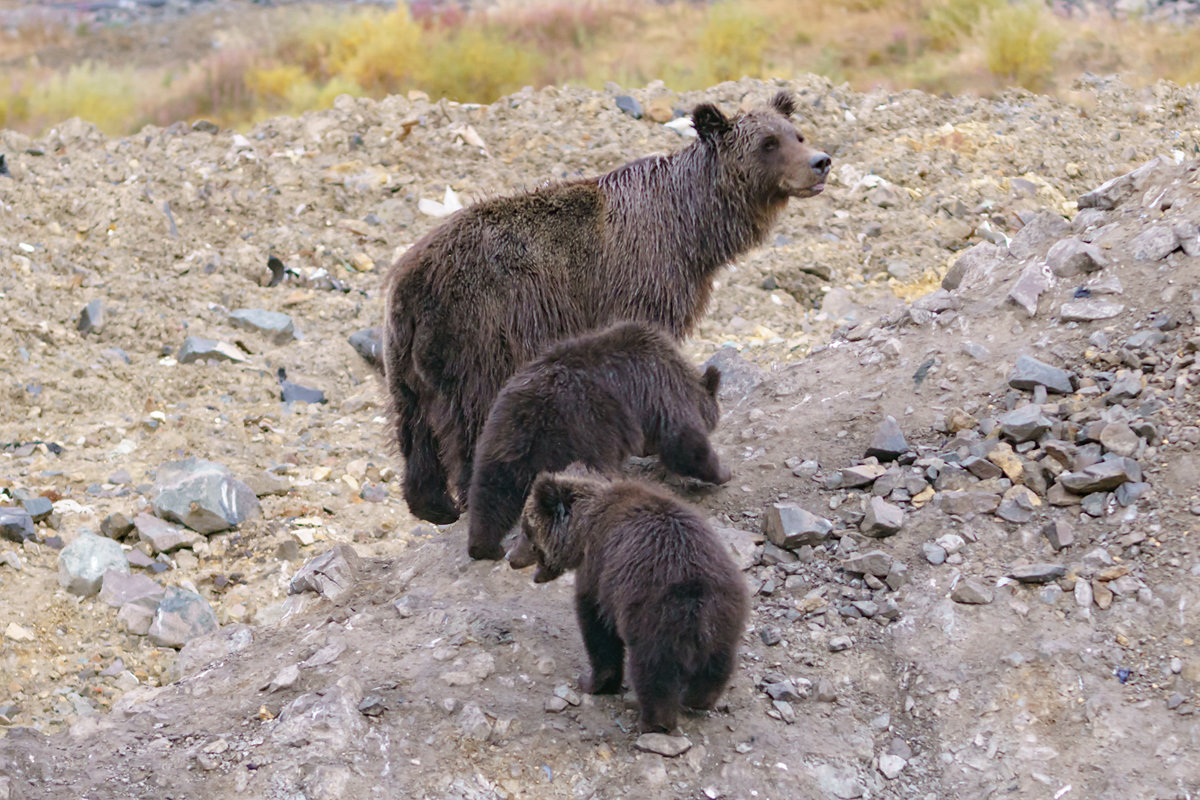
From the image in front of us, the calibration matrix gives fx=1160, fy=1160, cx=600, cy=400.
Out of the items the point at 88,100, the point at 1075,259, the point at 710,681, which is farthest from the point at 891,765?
the point at 88,100

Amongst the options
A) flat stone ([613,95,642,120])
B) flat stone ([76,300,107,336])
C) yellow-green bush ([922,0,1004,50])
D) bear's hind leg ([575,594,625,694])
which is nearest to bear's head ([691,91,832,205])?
bear's hind leg ([575,594,625,694])

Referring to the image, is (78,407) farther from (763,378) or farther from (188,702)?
(763,378)

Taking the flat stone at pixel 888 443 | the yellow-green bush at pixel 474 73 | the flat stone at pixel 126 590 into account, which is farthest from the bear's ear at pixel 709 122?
the yellow-green bush at pixel 474 73

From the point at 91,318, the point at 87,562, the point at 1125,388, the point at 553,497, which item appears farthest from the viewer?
the point at 91,318

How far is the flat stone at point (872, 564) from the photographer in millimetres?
4922

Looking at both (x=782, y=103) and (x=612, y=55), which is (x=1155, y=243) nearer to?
(x=782, y=103)

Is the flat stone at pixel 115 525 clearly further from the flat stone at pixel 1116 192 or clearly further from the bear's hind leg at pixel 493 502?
the flat stone at pixel 1116 192

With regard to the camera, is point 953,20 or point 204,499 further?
point 953,20

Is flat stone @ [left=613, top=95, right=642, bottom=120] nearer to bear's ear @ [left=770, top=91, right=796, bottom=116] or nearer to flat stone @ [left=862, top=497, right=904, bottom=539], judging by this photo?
bear's ear @ [left=770, top=91, right=796, bottom=116]

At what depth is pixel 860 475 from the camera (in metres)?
5.50

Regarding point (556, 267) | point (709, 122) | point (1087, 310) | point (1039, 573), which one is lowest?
point (1039, 573)

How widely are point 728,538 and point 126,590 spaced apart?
318 cm

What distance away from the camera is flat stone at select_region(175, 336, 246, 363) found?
9.09m

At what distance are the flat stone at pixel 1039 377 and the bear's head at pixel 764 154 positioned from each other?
1.60 meters
